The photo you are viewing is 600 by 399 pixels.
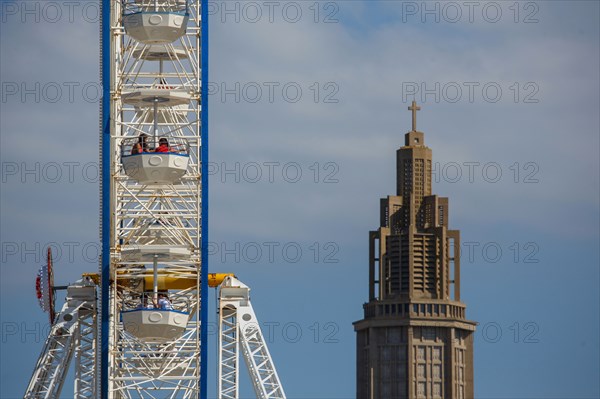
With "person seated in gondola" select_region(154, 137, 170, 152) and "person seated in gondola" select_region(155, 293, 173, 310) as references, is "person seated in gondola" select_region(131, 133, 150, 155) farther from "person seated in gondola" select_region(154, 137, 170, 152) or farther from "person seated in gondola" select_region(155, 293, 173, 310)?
"person seated in gondola" select_region(155, 293, 173, 310)

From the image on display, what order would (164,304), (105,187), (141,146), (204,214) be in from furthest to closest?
(105,187) < (204,214) < (141,146) < (164,304)

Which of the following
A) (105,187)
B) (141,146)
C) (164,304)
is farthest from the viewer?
(105,187)

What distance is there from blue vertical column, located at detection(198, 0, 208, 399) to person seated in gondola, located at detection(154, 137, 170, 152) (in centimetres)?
202

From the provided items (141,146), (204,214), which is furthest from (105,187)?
(204,214)

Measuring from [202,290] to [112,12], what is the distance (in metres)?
17.2

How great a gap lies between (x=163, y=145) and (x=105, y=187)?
4.33 metres

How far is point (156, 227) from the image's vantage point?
358 ft

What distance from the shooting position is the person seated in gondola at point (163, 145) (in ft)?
355

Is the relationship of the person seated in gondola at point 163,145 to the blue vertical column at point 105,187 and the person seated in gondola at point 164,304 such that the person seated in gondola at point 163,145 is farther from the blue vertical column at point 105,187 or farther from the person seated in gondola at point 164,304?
the person seated in gondola at point 164,304

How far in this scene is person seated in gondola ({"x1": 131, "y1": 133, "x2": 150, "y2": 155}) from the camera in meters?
108

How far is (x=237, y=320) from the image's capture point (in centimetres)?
11388

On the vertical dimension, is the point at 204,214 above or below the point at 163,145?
below

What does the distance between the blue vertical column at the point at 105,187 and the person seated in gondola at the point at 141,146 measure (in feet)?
6.53

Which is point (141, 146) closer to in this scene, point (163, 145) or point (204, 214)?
point (163, 145)
